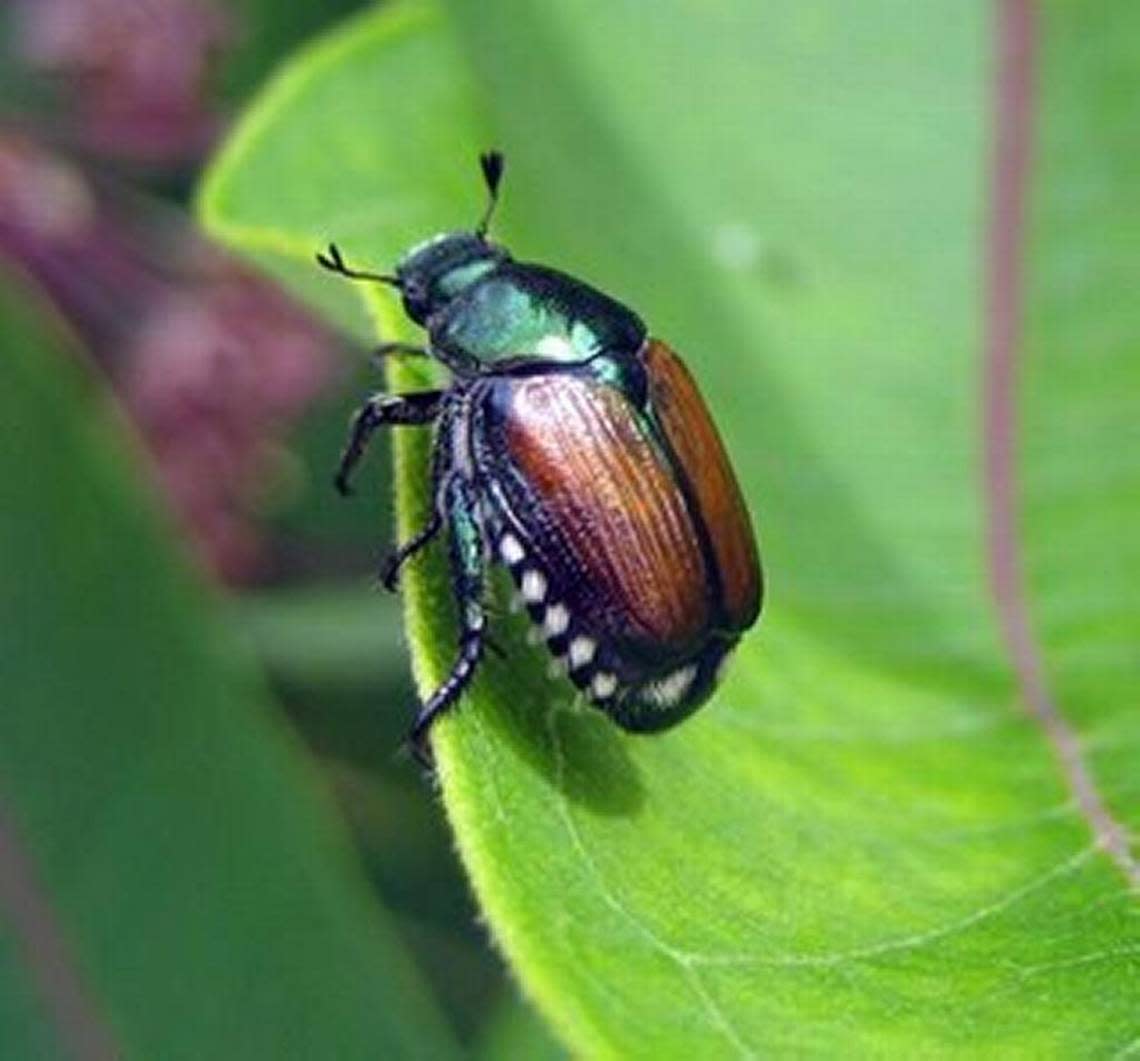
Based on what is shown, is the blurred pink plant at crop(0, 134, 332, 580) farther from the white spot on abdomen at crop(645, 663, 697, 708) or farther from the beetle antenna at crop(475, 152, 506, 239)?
the white spot on abdomen at crop(645, 663, 697, 708)

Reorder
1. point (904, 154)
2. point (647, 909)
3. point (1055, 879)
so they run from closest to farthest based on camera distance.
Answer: point (647, 909), point (1055, 879), point (904, 154)

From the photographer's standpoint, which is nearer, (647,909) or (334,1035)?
(647,909)

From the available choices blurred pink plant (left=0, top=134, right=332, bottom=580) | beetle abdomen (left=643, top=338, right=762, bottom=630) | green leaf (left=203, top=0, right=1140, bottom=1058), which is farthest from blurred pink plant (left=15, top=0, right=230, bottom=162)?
beetle abdomen (left=643, top=338, right=762, bottom=630)

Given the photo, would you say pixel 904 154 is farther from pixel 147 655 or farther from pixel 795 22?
pixel 147 655

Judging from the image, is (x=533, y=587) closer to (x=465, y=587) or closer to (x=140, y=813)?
(x=465, y=587)

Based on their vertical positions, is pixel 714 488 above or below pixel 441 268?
below

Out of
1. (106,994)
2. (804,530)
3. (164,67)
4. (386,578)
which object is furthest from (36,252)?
(386,578)

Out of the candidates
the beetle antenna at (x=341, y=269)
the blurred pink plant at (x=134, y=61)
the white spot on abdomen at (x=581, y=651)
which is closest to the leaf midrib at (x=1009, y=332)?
the white spot on abdomen at (x=581, y=651)

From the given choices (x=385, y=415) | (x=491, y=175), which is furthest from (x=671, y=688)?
(x=491, y=175)
